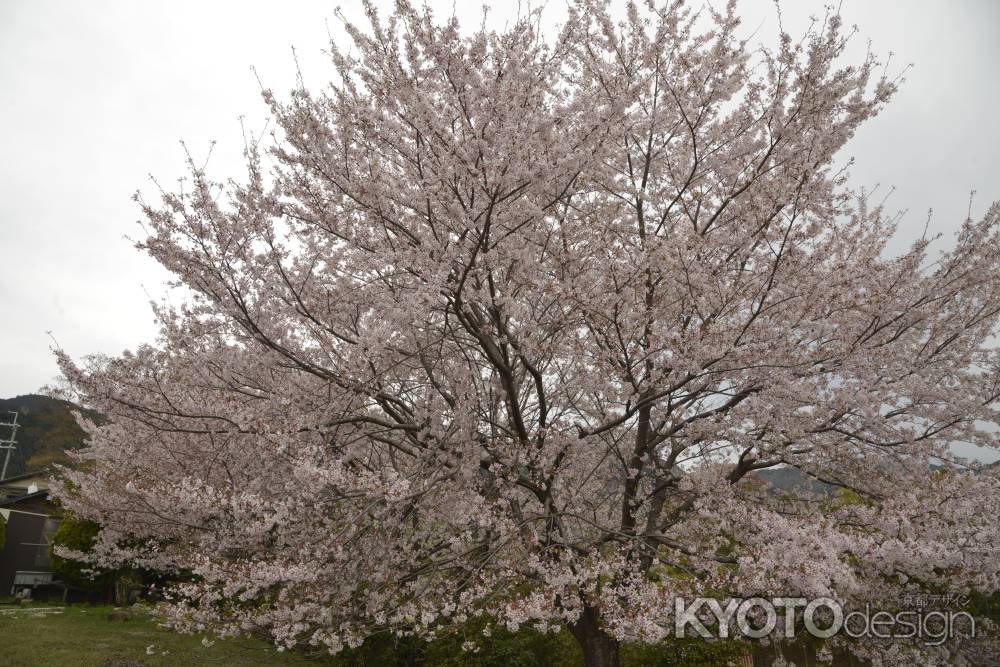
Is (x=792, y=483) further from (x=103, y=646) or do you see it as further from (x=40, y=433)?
(x=40, y=433)

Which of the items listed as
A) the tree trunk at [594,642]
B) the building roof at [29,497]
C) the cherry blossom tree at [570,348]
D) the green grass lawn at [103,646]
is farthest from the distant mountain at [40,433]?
the tree trunk at [594,642]

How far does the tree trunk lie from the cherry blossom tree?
0.03 metres

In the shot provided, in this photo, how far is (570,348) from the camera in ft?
19.3

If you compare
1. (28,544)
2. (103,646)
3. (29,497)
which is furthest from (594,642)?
(29,497)

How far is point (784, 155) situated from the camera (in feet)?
19.9

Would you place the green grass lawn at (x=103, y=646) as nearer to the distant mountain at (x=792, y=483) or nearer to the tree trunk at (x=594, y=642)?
the tree trunk at (x=594, y=642)

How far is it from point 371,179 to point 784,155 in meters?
4.42

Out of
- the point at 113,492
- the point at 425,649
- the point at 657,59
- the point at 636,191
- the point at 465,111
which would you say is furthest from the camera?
the point at 113,492

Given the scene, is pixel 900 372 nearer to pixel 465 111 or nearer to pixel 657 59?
pixel 657 59

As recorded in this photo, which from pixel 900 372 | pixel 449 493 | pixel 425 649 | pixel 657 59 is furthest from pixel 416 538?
pixel 657 59

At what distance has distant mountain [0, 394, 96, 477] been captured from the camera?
38.2m

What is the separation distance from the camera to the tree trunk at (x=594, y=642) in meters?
6.38

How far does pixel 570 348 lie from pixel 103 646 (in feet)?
39.2

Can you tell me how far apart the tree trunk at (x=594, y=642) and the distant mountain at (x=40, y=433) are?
41.1 metres
